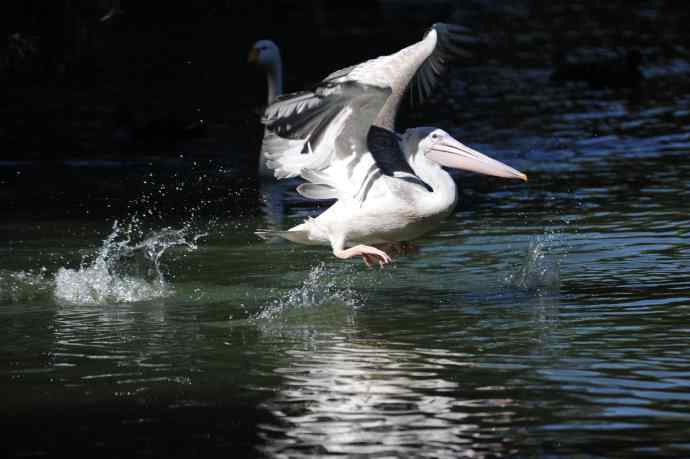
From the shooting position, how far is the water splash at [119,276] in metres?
9.12

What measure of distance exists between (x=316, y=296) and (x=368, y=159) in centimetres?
97

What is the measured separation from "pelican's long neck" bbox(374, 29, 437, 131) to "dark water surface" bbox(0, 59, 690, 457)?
120 centimetres

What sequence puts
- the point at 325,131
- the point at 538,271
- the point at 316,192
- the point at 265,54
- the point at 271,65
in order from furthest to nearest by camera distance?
the point at 265,54 → the point at 271,65 → the point at 538,271 → the point at 316,192 → the point at 325,131

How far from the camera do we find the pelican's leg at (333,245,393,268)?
8.44 metres

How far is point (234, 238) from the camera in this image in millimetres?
11219

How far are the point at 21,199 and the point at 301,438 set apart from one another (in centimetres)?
784

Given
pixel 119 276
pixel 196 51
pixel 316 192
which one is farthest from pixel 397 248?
pixel 196 51

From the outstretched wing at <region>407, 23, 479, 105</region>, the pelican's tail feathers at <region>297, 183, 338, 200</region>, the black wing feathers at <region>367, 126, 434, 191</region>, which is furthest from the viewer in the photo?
the outstretched wing at <region>407, 23, 479, 105</region>

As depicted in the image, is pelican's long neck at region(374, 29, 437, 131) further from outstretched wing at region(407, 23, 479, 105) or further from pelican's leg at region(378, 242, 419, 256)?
pelican's leg at region(378, 242, 419, 256)

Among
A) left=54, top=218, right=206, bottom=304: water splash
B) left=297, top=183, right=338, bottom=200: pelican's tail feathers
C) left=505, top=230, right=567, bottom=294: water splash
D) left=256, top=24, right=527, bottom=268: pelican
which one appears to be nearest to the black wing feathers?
left=256, top=24, right=527, bottom=268: pelican

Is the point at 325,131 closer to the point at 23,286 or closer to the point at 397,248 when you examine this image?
the point at 397,248

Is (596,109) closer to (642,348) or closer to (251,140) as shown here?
(251,140)

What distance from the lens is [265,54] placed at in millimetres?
14758

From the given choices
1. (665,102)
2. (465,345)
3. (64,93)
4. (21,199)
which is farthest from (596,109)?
(465,345)
